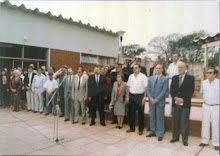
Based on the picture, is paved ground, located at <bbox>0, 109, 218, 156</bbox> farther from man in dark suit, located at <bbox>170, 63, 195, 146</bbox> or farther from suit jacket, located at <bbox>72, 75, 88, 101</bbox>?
suit jacket, located at <bbox>72, 75, 88, 101</bbox>

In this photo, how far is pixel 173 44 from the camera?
84.1 feet

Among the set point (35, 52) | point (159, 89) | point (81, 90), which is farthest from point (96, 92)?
point (35, 52)

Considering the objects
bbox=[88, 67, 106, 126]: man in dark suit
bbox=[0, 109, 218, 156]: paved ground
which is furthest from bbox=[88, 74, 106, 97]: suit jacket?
bbox=[0, 109, 218, 156]: paved ground

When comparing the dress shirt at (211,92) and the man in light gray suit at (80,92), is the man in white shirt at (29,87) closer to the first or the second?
the man in light gray suit at (80,92)

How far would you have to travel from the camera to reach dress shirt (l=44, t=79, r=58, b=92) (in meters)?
6.48

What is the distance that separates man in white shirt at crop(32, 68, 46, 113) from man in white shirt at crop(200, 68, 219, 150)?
548 centimetres

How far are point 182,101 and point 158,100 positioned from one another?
0.54 meters

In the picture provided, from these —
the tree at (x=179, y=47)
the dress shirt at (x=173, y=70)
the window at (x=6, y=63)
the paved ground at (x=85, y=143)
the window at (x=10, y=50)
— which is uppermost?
the tree at (x=179, y=47)

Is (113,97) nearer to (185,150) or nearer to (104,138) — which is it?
(104,138)

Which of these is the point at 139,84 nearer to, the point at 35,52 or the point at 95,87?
the point at 95,87

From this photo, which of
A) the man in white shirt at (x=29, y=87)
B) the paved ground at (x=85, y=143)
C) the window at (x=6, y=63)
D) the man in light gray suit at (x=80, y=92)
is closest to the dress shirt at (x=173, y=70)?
the paved ground at (x=85, y=143)

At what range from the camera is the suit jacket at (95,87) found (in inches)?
211

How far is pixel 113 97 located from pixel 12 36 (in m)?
6.66

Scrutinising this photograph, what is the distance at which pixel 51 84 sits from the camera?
21.3ft
